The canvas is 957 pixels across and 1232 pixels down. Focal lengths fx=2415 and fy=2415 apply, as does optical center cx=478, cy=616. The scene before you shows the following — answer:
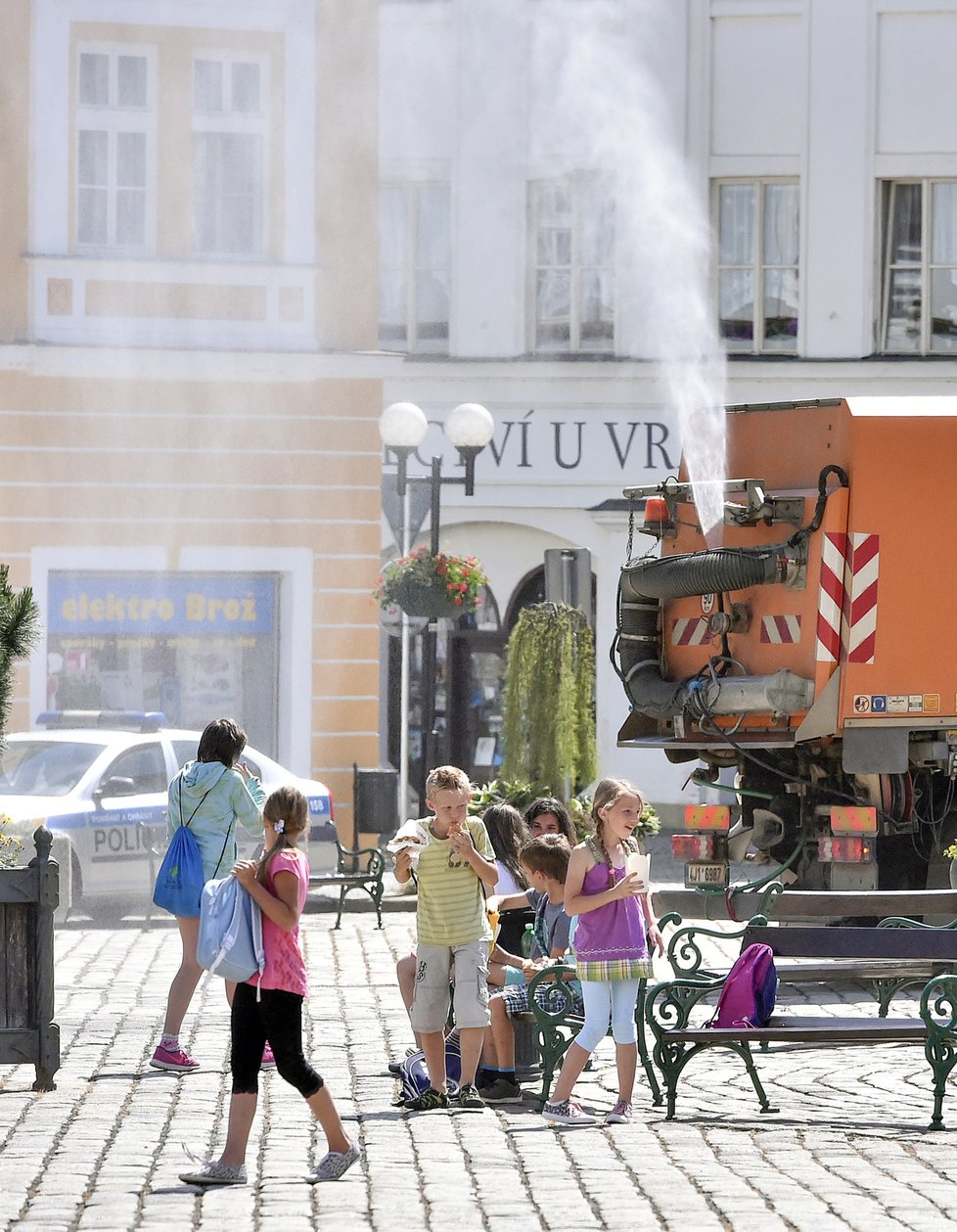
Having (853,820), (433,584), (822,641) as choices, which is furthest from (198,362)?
(853,820)

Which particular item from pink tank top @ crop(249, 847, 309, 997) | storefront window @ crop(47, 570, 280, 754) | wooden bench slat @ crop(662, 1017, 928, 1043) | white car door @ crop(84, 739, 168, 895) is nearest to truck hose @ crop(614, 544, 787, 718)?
white car door @ crop(84, 739, 168, 895)

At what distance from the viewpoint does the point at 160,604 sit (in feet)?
68.2

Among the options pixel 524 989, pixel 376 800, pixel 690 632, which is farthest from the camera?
pixel 376 800

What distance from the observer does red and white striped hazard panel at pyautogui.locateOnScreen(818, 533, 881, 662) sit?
12.6 metres

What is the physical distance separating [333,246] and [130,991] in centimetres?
999

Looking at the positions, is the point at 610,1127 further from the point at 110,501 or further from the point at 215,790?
the point at 110,501

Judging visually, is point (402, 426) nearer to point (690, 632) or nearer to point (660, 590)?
point (690, 632)

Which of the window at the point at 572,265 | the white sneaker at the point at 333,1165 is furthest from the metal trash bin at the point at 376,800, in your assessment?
the white sneaker at the point at 333,1165

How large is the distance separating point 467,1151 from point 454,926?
1.21 m

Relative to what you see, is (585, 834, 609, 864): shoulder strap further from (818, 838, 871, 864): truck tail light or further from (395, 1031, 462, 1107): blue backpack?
(818, 838, 871, 864): truck tail light

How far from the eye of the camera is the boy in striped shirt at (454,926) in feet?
29.0

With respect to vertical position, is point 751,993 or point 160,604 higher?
point 160,604

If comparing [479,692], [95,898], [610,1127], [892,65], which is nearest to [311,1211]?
[610,1127]

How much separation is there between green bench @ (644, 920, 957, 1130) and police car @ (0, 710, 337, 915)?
22.9ft
